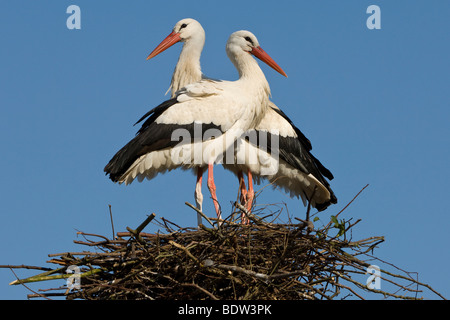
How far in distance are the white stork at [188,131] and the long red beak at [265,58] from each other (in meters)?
0.80

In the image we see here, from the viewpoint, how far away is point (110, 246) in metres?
6.34

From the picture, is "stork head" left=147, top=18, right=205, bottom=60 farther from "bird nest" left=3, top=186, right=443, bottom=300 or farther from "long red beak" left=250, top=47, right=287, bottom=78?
"bird nest" left=3, top=186, right=443, bottom=300

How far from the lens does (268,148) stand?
923cm

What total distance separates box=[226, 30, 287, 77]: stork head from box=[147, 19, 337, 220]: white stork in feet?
1.46

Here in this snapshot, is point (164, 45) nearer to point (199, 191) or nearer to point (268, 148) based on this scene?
point (268, 148)

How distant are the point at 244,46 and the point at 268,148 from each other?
1239 millimetres

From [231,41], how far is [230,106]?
1169 millimetres

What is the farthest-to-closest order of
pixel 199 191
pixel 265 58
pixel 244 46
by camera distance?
pixel 265 58 → pixel 244 46 → pixel 199 191

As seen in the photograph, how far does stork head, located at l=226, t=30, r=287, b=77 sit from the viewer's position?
907 centimetres
